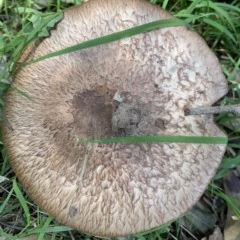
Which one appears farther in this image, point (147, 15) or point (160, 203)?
point (147, 15)

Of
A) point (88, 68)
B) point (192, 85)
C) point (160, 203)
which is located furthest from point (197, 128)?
point (88, 68)

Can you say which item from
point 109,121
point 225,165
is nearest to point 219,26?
point 225,165

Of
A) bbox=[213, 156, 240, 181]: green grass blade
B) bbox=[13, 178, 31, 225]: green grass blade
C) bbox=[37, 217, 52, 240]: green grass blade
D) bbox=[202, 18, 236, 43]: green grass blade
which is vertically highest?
bbox=[202, 18, 236, 43]: green grass blade

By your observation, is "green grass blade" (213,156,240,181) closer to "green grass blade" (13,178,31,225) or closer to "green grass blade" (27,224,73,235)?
"green grass blade" (27,224,73,235)

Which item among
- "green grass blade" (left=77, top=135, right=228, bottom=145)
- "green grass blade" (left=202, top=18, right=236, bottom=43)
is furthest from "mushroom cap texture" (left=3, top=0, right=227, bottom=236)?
"green grass blade" (left=202, top=18, right=236, bottom=43)

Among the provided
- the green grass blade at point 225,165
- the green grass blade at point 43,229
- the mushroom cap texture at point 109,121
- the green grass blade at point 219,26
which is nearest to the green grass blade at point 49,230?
the green grass blade at point 43,229

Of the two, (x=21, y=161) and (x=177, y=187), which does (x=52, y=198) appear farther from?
(x=177, y=187)

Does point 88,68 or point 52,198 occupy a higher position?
point 88,68

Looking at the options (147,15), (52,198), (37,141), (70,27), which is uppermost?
(147,15)
